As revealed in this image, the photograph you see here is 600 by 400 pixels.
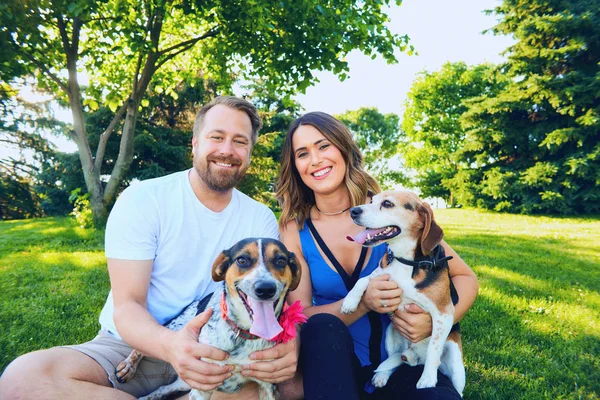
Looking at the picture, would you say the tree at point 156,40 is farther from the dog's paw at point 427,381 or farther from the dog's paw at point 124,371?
the dog's paw at point 427,381

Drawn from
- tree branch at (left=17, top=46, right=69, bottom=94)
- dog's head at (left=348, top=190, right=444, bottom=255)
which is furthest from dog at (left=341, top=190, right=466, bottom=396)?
tree branch at (left=17, top=46, right=69, bottom=94)

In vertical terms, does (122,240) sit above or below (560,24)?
below

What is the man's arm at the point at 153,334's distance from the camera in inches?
83.4

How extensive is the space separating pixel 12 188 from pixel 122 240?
56.2ft

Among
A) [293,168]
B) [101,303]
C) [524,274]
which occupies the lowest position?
[524,274]

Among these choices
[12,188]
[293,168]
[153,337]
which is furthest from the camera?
[12,188]

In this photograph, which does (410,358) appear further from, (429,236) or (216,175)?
(216,175)

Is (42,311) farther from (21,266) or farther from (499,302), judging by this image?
(499,302)

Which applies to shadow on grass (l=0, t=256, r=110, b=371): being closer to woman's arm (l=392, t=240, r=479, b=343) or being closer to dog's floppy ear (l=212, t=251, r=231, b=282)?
dog's floppy ear (l=212, t=251, r=231, b=282)

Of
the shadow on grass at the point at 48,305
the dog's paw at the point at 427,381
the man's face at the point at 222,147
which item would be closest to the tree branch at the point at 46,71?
the shadow on grass at the point at 48,305

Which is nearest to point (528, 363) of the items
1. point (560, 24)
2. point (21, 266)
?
point (21, 266)

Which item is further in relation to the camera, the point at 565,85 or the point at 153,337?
the point at 565,85

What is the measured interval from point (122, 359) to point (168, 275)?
0.66 meters

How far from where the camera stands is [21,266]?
22.1 feet
